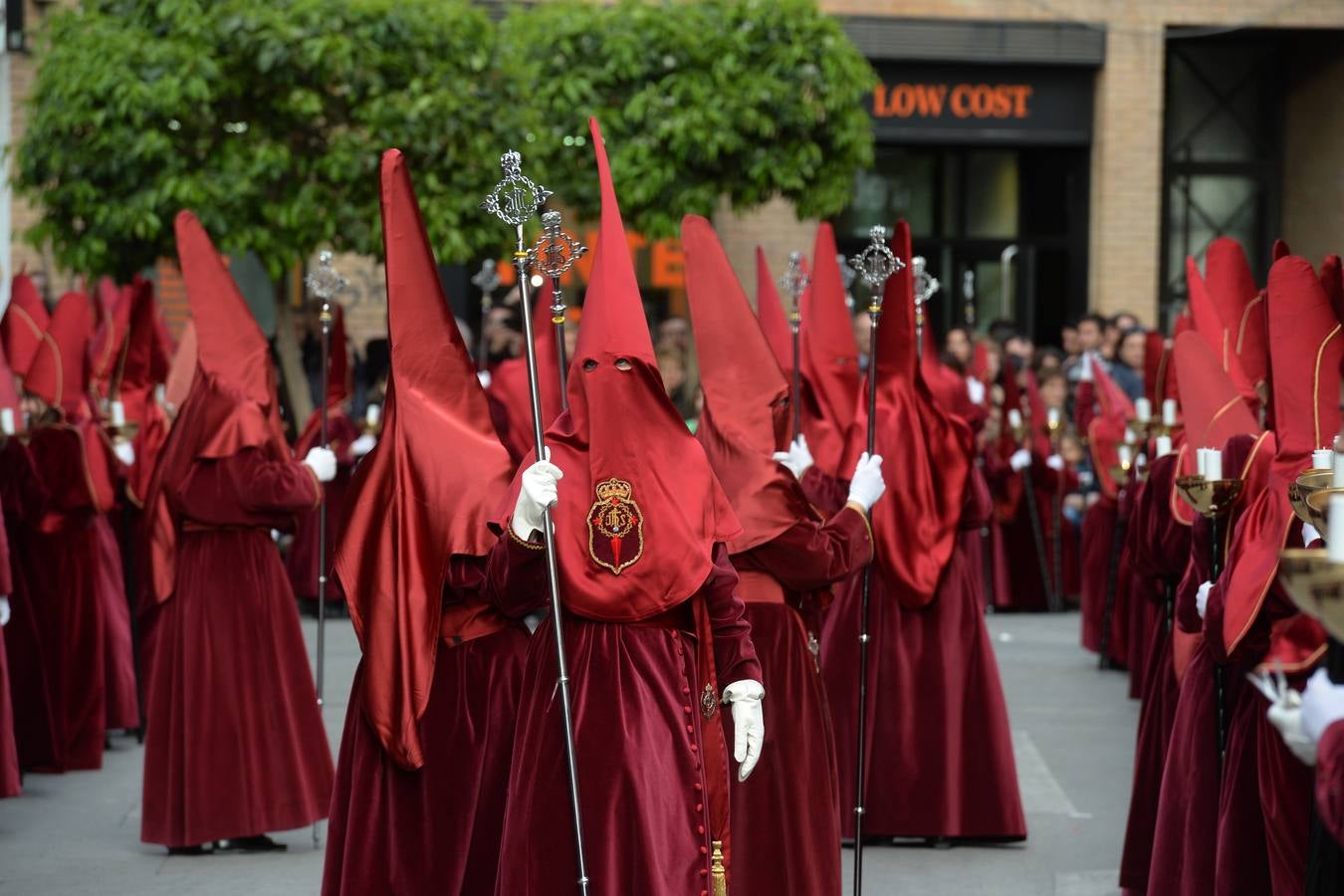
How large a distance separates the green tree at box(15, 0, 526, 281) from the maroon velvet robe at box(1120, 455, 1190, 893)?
8.03m

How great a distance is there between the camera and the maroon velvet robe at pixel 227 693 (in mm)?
7625

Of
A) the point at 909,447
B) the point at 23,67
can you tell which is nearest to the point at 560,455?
the point at 909,447

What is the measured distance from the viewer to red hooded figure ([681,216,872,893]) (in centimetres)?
609

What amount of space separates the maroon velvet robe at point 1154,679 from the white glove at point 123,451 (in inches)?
207

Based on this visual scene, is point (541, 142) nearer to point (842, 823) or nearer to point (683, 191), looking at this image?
point (683, 191)

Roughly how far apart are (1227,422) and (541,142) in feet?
33.8

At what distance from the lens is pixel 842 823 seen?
7.90 metres

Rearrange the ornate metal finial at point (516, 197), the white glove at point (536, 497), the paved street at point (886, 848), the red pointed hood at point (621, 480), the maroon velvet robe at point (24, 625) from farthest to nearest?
1. the maroon velvet robe at point (24, 625)
2. the paved street at point (886, 848)
3. the ornate metal finial at point (516, 197)
4. the red pointed hood at point (621, 480)
5. the white glove at point (536, 497)

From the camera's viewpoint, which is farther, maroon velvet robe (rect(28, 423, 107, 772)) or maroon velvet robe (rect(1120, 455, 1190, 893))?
maroon velvet robe (rect(28, 423, 107, 772))

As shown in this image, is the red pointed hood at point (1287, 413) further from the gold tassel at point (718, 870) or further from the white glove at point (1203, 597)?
the gold tassel at point (718, 870)

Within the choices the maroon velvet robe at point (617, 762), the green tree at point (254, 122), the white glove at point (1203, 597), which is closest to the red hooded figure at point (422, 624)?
the maroon velvet robe at point (617, 762)

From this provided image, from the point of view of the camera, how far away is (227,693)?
7.72 metres

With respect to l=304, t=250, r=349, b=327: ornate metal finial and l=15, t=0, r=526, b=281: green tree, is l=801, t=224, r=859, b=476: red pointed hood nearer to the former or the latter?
l=304, t=250, r=349, b=327: ornate metal finial

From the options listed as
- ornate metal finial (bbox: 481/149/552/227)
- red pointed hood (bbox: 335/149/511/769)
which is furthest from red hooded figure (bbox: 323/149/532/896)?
ornate metal finial (bbox: 481/149/552/227)
